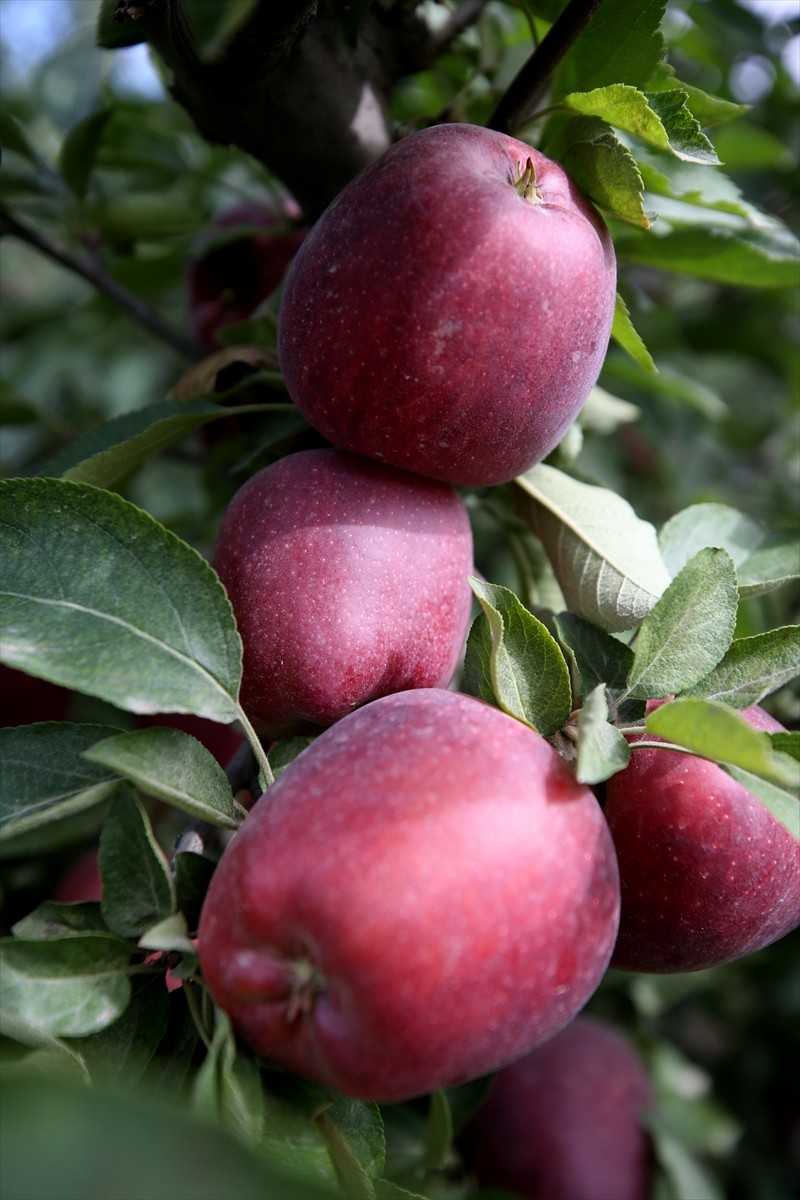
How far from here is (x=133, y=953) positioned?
23.7 inches

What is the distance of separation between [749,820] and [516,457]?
286mm

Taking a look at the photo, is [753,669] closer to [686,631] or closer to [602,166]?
[686,631]

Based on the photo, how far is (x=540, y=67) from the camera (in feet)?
2.47

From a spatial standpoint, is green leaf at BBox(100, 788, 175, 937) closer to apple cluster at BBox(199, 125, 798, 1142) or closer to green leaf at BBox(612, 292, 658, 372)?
apple cluster at BBox(199, 125, 798, 1142)

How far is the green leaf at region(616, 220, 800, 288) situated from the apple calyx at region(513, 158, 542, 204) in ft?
0.96

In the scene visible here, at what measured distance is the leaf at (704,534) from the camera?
34.7 inches

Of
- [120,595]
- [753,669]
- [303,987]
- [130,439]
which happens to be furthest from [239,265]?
[303,987]

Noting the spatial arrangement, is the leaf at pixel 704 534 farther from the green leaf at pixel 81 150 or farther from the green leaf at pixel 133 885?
the green leaf at pixel 81 150

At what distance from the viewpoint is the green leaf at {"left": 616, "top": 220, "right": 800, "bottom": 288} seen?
901 mm

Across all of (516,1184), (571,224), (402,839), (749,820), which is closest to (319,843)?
(402,839)

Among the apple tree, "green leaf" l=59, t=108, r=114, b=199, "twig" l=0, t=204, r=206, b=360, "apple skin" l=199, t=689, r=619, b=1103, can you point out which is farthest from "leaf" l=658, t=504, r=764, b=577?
"green leaf" l=59, t=108, r=114, b=199

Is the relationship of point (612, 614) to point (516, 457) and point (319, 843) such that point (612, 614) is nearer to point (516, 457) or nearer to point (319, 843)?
point (516, 457)

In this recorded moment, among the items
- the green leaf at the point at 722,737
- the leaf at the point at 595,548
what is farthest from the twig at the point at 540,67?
the green leaf at the point at 722,737

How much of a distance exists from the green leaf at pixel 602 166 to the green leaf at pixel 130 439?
A: 303 mm
